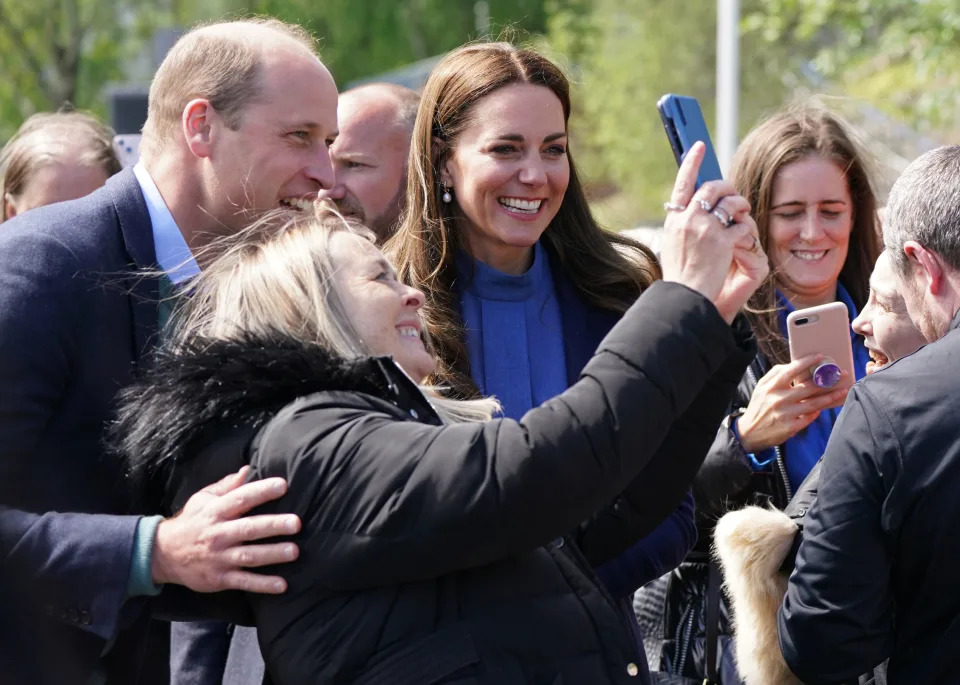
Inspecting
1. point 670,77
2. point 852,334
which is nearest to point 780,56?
point 670,77

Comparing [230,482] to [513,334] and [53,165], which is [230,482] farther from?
[53,165]

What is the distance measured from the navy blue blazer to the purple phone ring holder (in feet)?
6.20

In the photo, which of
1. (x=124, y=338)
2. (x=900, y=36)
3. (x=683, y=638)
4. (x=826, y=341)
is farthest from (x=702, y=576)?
(x=900, y=36)

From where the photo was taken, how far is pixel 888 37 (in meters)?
12.3

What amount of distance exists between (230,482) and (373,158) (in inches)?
98.3

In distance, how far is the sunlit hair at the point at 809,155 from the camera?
4.17m

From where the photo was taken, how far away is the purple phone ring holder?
356 cm

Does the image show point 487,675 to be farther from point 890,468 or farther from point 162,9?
point 162,9

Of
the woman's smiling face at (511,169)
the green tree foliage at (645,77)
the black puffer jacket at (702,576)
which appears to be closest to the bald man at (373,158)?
the woman's smiling face at (511,169)

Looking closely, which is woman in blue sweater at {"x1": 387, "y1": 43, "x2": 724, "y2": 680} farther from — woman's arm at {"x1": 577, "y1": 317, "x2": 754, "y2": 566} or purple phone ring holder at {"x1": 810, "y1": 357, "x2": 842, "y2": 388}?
woman's arm at {"x1": 577, "y1": 317, "x2": 754, "y2": 566}

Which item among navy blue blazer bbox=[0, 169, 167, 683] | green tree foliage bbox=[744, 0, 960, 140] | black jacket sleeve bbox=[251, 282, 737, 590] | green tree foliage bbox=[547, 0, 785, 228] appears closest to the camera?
black jacket sleeve bbox=[251, 282, 737, 590]

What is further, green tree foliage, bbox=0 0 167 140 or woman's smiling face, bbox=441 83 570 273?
green tree foliage, bbox=0 0 167 140

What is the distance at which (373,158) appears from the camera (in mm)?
4418

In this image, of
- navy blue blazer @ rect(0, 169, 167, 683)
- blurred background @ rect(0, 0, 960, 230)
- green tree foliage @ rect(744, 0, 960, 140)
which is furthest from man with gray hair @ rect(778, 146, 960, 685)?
blurred background @ rect(0, 0, 960, 230)
